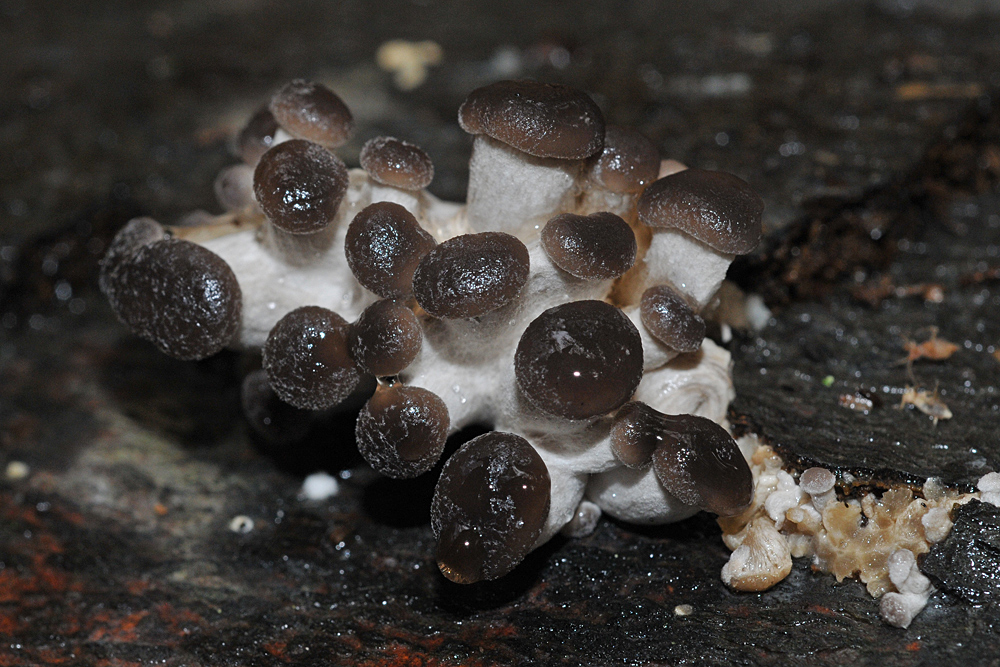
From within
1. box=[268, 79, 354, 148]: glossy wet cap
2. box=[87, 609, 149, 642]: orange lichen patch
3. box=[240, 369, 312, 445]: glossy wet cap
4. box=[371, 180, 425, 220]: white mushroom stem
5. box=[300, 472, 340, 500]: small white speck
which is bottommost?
box=[87, 609, 149, 642]: orange lichen patch

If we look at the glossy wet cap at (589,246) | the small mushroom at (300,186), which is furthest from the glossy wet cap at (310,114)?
the glossy wet cap at (589,246)

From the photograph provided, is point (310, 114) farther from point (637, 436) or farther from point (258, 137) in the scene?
point (637, 436)

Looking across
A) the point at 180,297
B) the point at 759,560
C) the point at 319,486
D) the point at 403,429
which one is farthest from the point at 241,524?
the point at 759,560

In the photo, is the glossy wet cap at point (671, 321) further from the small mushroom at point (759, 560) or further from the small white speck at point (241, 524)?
the small white speck at point (241, 524)

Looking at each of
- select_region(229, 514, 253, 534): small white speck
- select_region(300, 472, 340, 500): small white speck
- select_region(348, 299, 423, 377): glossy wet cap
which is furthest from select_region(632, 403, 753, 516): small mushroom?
select_region(229, 514, 253, 534): small white speck

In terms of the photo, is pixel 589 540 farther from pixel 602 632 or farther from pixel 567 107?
pixel 567 107

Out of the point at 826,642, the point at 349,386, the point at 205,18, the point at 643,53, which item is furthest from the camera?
the point at 205,18

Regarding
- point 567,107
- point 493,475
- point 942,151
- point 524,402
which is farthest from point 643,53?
point 493,475

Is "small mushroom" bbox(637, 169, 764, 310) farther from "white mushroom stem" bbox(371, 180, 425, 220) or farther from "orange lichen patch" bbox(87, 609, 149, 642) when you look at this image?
"orange lichen patch" bbox(87, 609, 149, 642)

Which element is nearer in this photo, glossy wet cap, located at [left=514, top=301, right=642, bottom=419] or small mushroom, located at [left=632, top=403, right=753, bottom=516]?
glossy wet cap, located at [left=514, top=301, right=642, bottom=419]
